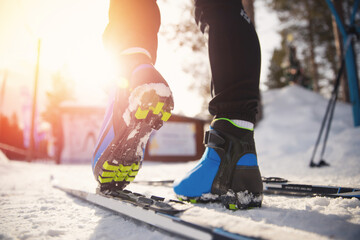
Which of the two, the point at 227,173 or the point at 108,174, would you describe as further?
the point at 108,174

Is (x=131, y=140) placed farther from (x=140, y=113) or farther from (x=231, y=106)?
(x=231, y=106)

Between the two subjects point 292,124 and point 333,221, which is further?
point 292,124

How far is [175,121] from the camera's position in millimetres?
12109

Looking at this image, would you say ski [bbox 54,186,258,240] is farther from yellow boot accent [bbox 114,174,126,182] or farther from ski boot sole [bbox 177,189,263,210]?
ski boot sole [bbox 177,189,263,210]

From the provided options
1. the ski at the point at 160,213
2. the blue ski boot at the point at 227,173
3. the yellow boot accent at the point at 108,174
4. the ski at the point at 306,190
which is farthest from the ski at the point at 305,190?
the yellow boot accent at the point at 108,174

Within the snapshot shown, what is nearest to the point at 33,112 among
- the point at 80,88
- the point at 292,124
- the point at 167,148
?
the point at 167,148

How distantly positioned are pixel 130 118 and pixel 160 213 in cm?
44

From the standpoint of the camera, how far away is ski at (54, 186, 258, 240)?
1.64 ft

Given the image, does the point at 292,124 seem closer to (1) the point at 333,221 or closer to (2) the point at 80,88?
(1) the point at 333,221

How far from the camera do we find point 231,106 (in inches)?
34.7

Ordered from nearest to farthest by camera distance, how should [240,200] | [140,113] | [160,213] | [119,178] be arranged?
[160,213] → [240,200] → [140,113] → [119,178]

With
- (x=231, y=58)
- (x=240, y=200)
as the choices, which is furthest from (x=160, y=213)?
(x=231, y=58)

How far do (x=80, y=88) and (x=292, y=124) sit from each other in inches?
1015

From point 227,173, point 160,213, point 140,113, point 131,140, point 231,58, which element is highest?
point 231,58
